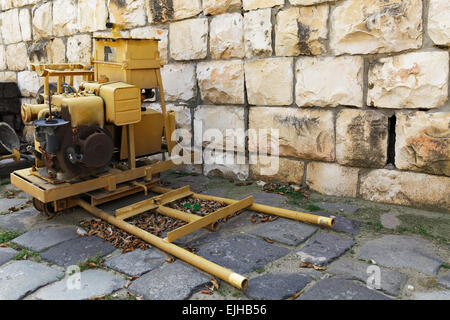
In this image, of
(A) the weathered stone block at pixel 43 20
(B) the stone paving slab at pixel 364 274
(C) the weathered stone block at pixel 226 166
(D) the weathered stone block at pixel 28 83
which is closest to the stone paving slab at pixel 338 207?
(B) the stone paving slab at pixel 364 274

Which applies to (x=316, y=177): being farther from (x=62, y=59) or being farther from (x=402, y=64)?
(x=62, y=59)

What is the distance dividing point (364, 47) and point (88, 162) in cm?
252

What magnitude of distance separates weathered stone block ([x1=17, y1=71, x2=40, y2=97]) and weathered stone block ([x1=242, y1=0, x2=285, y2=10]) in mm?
4262

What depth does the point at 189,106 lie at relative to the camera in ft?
15.6

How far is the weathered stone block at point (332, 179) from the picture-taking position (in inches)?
147

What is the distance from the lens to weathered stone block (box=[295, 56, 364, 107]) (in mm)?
3564

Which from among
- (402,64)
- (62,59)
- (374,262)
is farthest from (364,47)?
(62,59)

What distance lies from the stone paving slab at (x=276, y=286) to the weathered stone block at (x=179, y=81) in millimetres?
2763

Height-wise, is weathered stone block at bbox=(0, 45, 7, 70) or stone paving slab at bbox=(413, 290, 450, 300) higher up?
weathered stone block at bbox=(0, 45, 7, 70)

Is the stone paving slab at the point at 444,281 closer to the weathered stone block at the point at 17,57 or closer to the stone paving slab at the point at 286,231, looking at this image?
the stone paving slab at the point at 286,231

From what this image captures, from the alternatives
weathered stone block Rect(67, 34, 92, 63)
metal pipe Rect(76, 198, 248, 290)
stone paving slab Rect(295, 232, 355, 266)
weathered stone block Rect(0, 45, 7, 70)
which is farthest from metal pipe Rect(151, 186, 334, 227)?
weathered stone block Rect(0, 45, 7, 70)

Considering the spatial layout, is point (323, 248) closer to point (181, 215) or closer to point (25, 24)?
point (181, 215)

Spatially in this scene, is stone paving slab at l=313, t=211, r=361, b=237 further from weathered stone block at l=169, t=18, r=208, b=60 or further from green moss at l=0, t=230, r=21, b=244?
green moss at l=0, t=230, r=21, b=244

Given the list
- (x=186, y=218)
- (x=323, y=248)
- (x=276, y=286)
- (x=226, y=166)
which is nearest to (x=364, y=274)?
(x=323, y=248)
